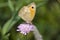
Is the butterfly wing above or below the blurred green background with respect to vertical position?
above

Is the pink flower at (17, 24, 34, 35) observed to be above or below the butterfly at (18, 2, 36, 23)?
below

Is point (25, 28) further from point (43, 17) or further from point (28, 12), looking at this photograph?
point (43, 17)

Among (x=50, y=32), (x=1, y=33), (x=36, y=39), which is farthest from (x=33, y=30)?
(x=50, y=32)

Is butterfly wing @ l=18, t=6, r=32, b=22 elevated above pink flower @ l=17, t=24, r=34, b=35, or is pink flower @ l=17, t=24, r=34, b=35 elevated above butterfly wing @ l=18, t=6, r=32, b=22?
butterfly wing @ l=18, t=6, r=32, b=22

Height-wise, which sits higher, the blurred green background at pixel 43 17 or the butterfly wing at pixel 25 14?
the butterfly wing at pixel 25 14

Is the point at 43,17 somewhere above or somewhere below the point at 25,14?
below

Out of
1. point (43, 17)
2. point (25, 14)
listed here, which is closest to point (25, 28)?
point (25, 14)

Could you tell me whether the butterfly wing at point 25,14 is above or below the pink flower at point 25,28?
above

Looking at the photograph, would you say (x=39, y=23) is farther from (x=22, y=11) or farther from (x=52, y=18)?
(x=22, y=11)
